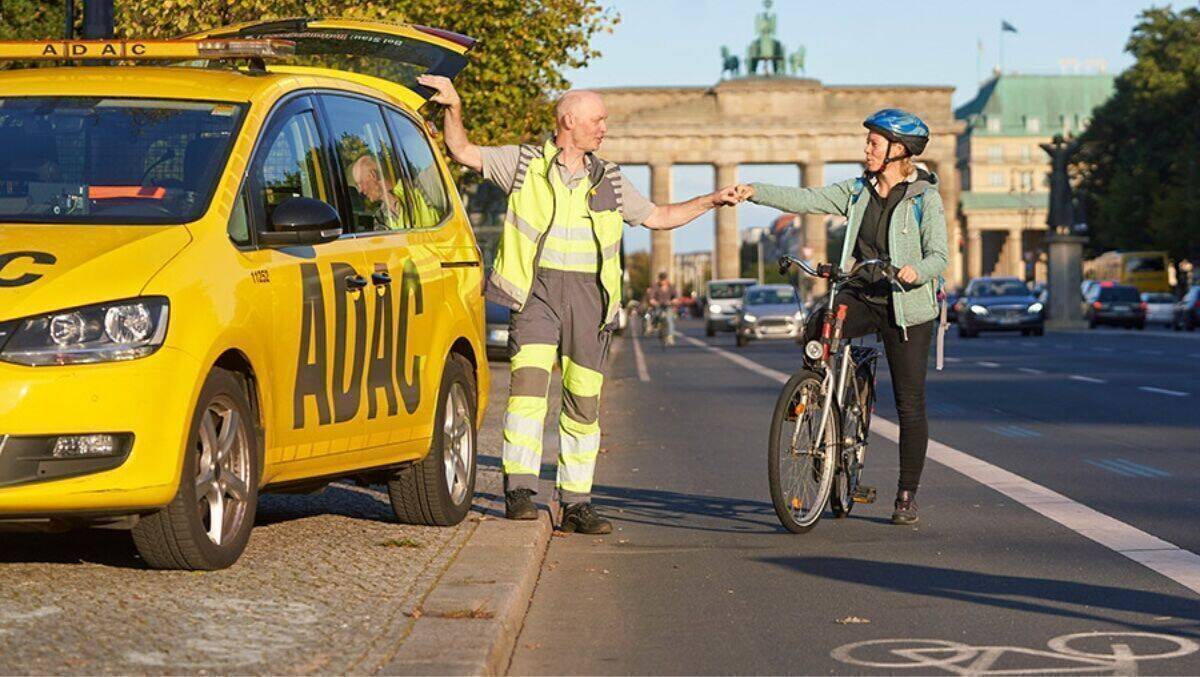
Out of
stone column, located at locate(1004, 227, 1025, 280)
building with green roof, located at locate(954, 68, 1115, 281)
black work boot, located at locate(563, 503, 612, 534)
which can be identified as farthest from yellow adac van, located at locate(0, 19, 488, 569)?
stone column, located at locate(1004, 227, 1025, 280)

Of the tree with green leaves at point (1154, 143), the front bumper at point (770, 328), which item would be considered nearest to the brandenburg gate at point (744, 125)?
the tree with green leaves at point (1154, 143)

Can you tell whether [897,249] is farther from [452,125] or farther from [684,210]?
[452,125]

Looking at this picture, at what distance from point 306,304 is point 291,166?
2.03ft

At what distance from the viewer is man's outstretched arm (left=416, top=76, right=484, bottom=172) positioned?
1008cm

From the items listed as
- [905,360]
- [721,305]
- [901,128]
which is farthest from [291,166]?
[721,305]

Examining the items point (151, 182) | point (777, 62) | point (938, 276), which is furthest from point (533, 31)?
point (777, 62)

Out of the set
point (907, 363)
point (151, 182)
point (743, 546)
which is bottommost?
point (743, 546)

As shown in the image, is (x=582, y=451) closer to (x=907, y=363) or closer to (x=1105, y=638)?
(x=907, y=363)

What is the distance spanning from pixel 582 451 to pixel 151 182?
100 inches

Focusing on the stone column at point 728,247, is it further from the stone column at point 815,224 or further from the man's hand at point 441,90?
the man's hand at point 441,90

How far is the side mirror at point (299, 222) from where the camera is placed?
8133mm

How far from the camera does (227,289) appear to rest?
7750 mm

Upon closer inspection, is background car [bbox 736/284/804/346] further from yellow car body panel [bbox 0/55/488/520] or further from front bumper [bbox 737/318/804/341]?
yellow car body panel [bbox 0/55/488/520]

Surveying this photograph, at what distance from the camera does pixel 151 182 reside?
8133 mm
